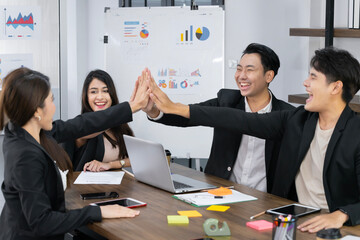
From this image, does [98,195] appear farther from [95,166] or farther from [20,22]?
[20,22]

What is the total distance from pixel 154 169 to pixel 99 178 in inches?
15.8

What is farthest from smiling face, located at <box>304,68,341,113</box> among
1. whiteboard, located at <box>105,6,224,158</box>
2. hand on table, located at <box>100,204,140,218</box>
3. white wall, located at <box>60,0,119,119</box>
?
white wall, located at <box>60,0,119,119</box>

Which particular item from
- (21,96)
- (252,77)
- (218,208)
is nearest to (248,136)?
(252,77)

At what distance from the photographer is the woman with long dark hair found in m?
3.20

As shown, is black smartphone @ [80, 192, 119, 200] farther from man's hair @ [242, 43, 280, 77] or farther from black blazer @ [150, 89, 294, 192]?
man's hair @ [242, 43, 280, 77]

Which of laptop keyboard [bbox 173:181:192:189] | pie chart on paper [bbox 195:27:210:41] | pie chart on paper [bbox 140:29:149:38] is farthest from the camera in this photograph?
pie chart on paper [bbox 140:29:149:38]

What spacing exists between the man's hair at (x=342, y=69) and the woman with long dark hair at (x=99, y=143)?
4.14 feet

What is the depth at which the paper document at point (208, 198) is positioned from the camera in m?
2.45

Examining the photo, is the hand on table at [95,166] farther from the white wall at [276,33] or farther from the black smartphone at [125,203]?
the white wall at [276,33]

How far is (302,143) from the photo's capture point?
103 inches

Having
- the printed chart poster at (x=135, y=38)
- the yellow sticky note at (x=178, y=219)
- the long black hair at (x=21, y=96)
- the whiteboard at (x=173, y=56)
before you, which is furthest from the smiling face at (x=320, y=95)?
the printed chart poster at (x=135, y=38)

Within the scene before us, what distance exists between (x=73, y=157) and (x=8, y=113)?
1230mm

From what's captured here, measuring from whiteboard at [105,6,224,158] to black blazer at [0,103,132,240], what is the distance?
295cm

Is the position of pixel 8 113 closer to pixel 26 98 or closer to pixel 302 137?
pixel 26 98
